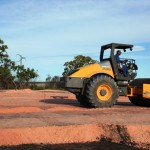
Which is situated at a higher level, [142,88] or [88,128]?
[142,88]

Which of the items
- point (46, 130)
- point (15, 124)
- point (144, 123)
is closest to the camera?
point (46, 130)

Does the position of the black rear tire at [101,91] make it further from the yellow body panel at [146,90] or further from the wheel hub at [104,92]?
the yellow body panel at [146,90]

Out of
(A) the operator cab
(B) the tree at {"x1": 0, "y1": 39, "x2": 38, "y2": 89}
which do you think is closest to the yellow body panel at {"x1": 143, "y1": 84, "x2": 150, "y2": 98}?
(A) the operator cab

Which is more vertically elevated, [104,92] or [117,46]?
[117,46]

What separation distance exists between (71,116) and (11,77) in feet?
A: 85.5

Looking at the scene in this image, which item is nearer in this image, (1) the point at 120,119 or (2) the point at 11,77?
(1) the point at 120,119

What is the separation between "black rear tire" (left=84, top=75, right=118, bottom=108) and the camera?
1566 centimetres

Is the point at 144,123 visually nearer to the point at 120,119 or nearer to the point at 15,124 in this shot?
the point at 120,119

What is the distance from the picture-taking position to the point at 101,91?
15.9m

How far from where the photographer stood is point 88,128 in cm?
1062

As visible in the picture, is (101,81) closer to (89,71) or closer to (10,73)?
(89,71)

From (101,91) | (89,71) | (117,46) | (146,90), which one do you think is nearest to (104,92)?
(101,91)

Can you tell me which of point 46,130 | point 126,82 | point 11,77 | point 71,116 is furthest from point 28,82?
point 46,130

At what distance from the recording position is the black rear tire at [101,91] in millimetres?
15656
